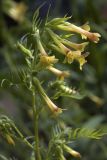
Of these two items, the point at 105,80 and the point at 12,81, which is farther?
the point at 105,80

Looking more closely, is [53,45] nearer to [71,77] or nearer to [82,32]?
[82,32]

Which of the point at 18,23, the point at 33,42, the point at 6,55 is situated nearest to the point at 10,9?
the point at 18,23

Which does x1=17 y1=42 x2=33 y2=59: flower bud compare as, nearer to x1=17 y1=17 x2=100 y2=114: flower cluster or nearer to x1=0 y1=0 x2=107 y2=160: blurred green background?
x1=17 y1=17 x2=100 y2=114: flower cluster

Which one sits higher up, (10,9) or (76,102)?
(10,9)

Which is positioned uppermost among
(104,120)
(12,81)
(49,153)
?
(12,81)

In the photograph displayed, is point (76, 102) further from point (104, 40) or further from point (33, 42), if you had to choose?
point (33, 42)

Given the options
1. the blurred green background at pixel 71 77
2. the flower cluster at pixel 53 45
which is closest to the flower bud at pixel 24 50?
the flower cluster at pixel 53 45

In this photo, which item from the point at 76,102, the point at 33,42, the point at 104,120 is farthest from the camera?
the point at 76,102

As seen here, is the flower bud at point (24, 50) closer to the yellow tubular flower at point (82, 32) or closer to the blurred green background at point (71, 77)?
the yellow tubular flower at point (82, 32)
